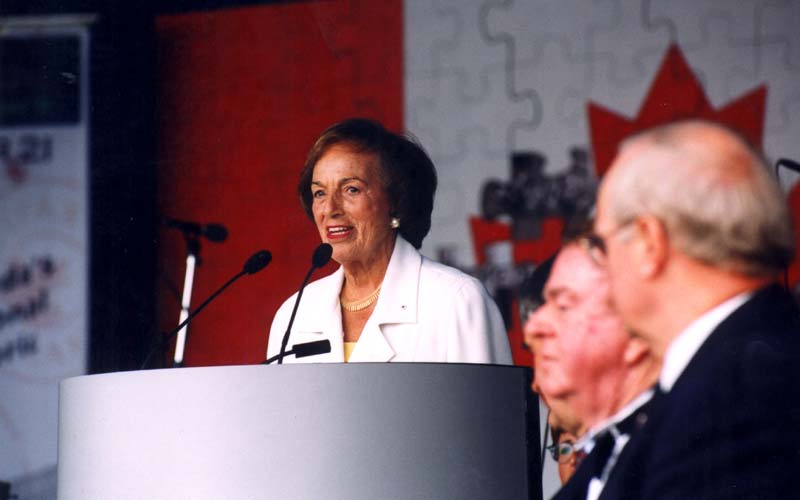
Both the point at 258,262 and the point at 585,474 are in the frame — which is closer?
the point at 585,474

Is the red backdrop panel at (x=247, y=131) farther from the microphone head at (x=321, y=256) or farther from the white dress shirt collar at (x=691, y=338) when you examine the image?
the white dress shirt collar at (x=691, y=338)

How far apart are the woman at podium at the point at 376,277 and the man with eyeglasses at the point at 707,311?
690mm

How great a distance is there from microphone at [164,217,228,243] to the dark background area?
45mm

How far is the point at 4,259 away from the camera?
3.39 meters

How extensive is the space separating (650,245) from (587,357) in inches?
12.1

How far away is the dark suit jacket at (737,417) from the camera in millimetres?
782

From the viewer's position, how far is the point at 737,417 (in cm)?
79

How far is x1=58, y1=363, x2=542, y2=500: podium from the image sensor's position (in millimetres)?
979

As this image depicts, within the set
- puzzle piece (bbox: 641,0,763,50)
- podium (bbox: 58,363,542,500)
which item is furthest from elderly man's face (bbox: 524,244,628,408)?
puzzle piece (bbox: 641,0,763,50)

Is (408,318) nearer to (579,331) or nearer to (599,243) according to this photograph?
(579,331)

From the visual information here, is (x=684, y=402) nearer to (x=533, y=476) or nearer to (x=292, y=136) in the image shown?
(x=533, y=476)

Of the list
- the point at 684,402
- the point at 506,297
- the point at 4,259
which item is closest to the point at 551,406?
the point at 684,402

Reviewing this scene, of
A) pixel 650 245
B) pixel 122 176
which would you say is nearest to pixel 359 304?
pixel 650 245

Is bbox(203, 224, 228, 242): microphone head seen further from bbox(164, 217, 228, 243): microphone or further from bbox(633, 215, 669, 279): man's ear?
bbox(633, 215, 669, 279): man's ear
